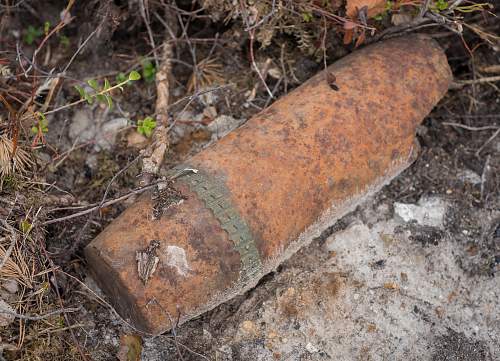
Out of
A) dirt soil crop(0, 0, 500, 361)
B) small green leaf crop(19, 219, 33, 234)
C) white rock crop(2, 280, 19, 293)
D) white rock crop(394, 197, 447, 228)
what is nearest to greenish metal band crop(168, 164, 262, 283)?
dirt soil crop(0, 0, 500, 361)

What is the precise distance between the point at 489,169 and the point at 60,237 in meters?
1.99

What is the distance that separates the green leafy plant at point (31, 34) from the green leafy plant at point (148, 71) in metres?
0.65

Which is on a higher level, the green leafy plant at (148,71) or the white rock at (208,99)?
the green leafy plant at (148,71)

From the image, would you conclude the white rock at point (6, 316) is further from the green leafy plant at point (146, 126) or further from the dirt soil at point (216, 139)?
the green leafy plant at point (146, 126)

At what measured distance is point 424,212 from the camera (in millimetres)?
2279

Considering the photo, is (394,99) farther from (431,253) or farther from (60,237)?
(60,237)

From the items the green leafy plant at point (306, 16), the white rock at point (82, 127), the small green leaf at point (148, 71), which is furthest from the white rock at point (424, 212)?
the white rock at point (82, 127)

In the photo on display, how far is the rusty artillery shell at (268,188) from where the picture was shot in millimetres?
1685

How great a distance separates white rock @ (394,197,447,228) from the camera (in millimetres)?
2254

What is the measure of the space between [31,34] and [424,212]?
2.19m

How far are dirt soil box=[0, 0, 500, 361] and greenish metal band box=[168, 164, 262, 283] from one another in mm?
310

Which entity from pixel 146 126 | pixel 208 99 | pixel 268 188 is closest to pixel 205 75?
pixel 208 99

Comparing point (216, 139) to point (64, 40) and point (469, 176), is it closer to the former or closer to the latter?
point (64, 40)

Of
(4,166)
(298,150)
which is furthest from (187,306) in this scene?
(4,166)
